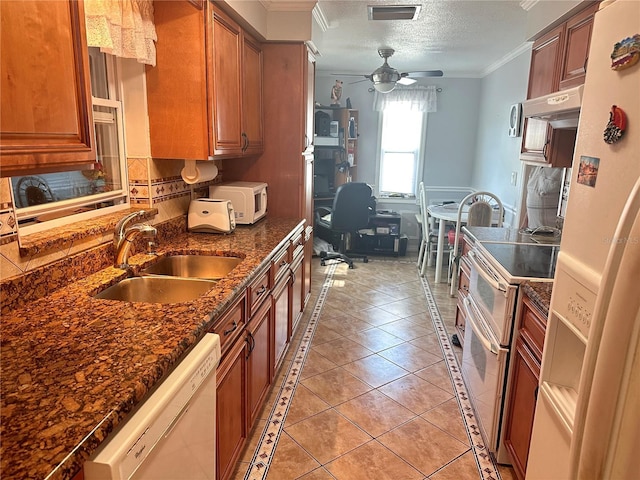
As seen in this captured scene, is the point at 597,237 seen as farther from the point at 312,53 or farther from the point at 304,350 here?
the point at 312,53

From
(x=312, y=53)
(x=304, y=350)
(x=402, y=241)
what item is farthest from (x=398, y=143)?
(x=304, y=350)

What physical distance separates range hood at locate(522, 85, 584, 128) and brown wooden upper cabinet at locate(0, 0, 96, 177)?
1.79 meters

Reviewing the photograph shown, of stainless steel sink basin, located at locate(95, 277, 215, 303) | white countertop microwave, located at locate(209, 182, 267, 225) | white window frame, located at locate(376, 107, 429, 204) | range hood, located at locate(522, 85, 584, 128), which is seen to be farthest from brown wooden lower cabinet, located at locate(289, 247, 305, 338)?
white window frame, located at locate(376, 107, 429, 204)

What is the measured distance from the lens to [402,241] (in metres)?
5.80

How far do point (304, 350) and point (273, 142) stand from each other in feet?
5.22

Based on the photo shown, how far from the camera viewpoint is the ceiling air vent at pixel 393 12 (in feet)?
9.95

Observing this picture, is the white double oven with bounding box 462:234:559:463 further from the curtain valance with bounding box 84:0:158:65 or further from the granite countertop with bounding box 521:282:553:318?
the curtain valance with bounding box 84:0:158:65

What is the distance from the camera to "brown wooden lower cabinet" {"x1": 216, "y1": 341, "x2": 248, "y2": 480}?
162 cm

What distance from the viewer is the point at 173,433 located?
1.09 meters

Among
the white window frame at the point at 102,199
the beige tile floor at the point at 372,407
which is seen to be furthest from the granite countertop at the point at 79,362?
the beige tile floor at the point at 372,407

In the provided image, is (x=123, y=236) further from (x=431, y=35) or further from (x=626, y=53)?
(x=431, y=35)

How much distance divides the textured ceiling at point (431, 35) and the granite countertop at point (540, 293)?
2.13 m

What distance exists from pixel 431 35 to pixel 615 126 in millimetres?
3267

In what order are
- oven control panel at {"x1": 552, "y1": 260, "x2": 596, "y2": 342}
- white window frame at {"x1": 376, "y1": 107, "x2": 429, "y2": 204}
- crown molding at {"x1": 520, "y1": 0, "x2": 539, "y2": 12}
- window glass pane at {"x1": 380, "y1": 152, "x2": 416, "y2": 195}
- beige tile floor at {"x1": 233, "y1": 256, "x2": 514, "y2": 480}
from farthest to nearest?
window glass pane at {"x1": 380, "y1": 152, "x2": 416, "y2": 195}
white window frame at {"x1": 376, "y1": 107, "x2": 429, "y2": 204}
crown molding at {"x1": 520, "y1": 0, "x2": 539, "y2": 12}
beige tile floor at {"x1": 233, "y1": 256, "x2": 514, "y2": 480}
oven control panel at {"x1": 552, "y1": 260, "x2": 596, "y2": 342}
